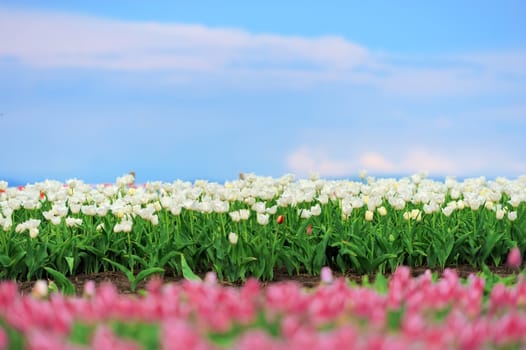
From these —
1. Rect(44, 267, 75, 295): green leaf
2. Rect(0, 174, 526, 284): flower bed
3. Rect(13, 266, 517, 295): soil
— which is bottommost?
Rect(13, 266, 517, 295): soil

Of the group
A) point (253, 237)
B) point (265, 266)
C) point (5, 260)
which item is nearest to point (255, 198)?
point (253, 237)

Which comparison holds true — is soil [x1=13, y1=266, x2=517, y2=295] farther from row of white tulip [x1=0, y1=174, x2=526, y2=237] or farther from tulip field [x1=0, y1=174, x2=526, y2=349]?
row of white tulip [x1=0, y1=174, x2=526, y2=237]

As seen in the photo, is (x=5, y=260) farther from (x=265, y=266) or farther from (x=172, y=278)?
(x=265, y=266)

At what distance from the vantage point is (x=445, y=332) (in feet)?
10.7

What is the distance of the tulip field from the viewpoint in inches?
131

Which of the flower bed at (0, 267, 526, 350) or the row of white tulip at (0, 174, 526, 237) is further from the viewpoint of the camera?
the row of white tulip at (0, 174, 526, 237)

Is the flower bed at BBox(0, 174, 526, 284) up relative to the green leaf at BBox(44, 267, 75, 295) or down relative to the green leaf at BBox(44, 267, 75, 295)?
up

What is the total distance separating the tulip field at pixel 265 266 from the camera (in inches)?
131

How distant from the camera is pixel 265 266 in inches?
320

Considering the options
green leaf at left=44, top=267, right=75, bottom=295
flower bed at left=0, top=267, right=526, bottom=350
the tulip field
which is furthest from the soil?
flower bed at left=0, top=267, right=526, bottom=350

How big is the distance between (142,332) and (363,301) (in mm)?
1114

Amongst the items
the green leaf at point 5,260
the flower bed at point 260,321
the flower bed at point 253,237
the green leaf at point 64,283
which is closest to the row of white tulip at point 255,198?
the flower bed at point 253,237

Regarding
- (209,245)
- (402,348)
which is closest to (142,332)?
(402,348)

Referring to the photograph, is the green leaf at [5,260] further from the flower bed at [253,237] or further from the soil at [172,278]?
the soil at [172,278]
